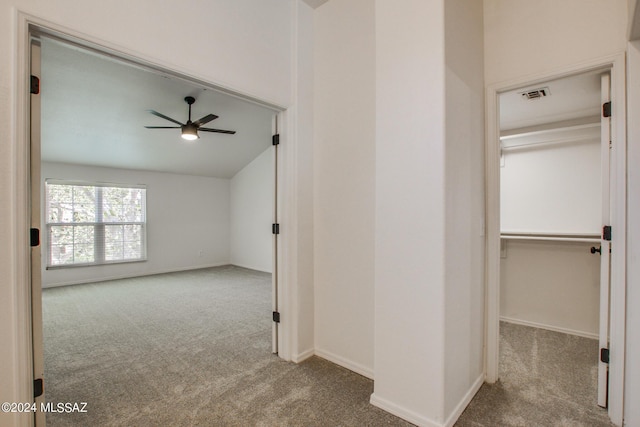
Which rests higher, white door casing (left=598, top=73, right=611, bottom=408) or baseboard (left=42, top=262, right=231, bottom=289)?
white door casing (left=598, top=73, right=611, bottom=408)

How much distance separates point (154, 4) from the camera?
170 centimetres

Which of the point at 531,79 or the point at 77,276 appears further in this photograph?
the point at 77,276

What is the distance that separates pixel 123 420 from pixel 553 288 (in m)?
3.90

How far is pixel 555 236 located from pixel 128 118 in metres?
5.61

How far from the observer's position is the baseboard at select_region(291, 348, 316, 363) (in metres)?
2.40

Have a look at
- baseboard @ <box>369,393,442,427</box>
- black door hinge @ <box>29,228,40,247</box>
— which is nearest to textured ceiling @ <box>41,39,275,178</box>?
black door hinge @ <box>29,228,40,247</box>

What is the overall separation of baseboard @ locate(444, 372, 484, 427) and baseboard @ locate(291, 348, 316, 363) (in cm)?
118

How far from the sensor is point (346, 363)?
231 centimetres

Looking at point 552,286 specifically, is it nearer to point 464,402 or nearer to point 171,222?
point 464,402

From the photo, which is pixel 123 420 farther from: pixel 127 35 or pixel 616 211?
pixel 616 211

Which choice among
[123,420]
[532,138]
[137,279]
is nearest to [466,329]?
[123,420]

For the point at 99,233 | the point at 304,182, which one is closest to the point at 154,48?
the point at 304,182

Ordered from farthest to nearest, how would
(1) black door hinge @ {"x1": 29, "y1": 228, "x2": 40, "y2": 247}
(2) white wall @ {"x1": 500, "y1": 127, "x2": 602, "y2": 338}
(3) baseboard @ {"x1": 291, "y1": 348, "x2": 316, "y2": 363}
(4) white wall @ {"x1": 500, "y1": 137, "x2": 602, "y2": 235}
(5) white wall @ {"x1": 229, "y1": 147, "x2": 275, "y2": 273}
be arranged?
(5) white wall @ {"x1": 229, "y1": 147, "x2": 275, "y2": 273} < (4) white wall @ {"x1": 500, "y1": 137, "x2": 602, "y2": 235} < (2) white wall @ {"x1": 500, "y1": 127, "x2": 602, "y2": 338} < (3) baseboard @ {"x1": 291, "y1": 348, "x2": 316, "y2": 363} < (1) black door hinge @ {"x1": 29, "y1": 228, "x2": 40, "y2": 247}

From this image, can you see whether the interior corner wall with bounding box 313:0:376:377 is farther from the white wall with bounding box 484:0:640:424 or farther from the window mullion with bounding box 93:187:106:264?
the window mullion with bounding box 93:187:106:264
